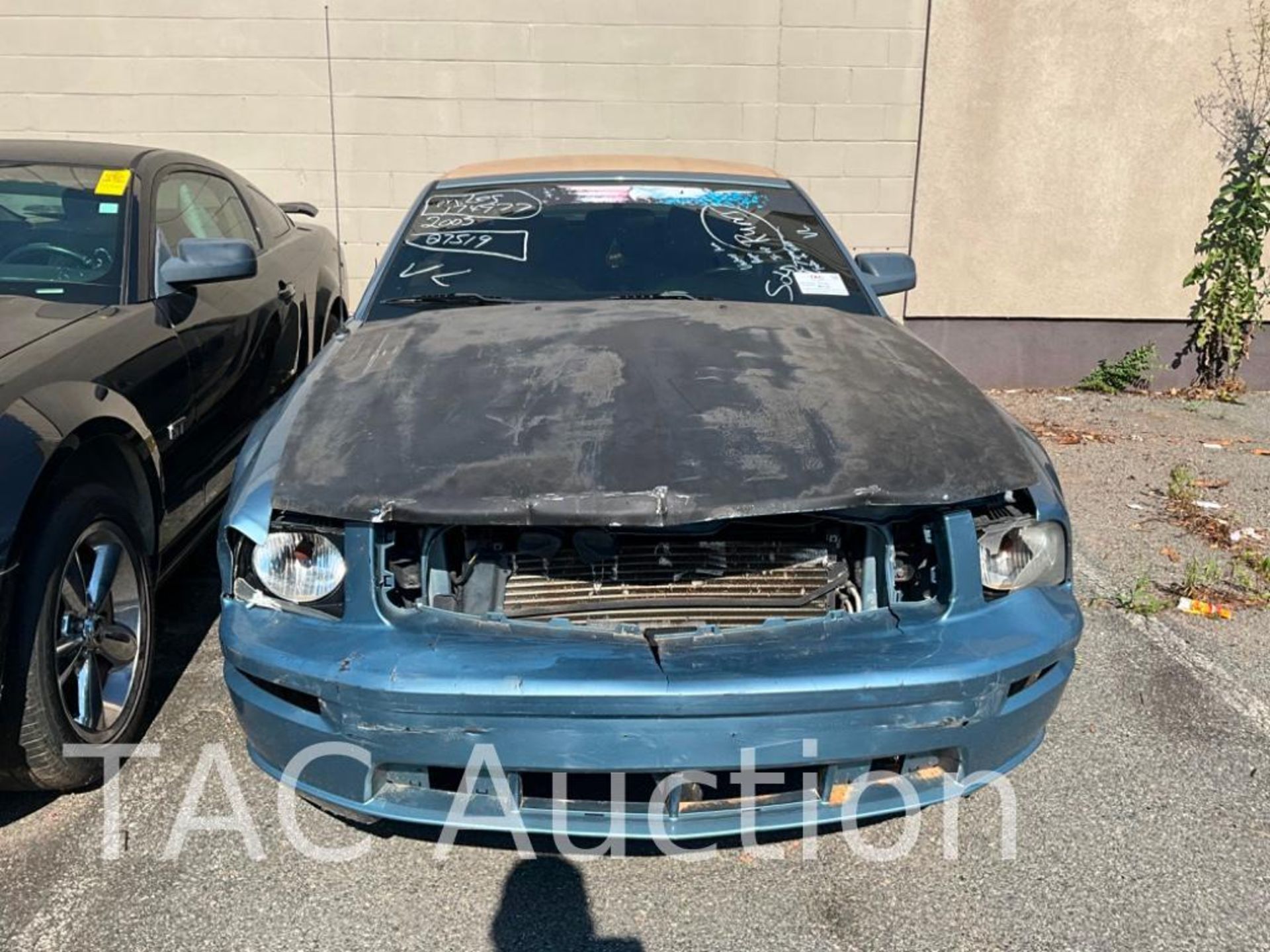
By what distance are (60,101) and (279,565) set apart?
5953 mm

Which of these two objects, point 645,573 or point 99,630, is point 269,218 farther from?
point 645,573

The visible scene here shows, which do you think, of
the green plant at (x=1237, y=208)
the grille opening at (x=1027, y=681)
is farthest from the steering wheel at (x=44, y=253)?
the green plant at (x=1237, y=208)

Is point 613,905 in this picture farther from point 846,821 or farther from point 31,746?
point 31,746

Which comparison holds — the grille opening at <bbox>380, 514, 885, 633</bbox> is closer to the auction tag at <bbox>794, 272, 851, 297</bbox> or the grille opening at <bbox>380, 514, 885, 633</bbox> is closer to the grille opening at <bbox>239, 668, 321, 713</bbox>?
the grille opening at <bbox>239, 668, 321, 713</bbox>

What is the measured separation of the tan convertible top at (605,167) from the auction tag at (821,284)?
2.30ft

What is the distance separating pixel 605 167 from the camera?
417cm

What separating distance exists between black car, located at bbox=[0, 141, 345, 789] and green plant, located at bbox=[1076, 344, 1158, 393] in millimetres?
5571

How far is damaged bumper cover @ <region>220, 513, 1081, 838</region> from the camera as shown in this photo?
2.06 meters

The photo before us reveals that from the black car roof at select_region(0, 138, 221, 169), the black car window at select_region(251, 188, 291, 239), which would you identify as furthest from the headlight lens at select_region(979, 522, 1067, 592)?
the black car window at select_region(251, 188, 291, 239)

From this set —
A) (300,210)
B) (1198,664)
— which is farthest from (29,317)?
(1198,664)

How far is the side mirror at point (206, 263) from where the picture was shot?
3.47 metres

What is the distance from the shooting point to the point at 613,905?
2412mm

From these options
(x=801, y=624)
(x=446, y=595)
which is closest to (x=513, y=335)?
Result: (x=446, y=595)

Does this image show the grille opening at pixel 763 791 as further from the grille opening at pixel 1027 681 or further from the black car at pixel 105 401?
the black car at pixel 105 401
